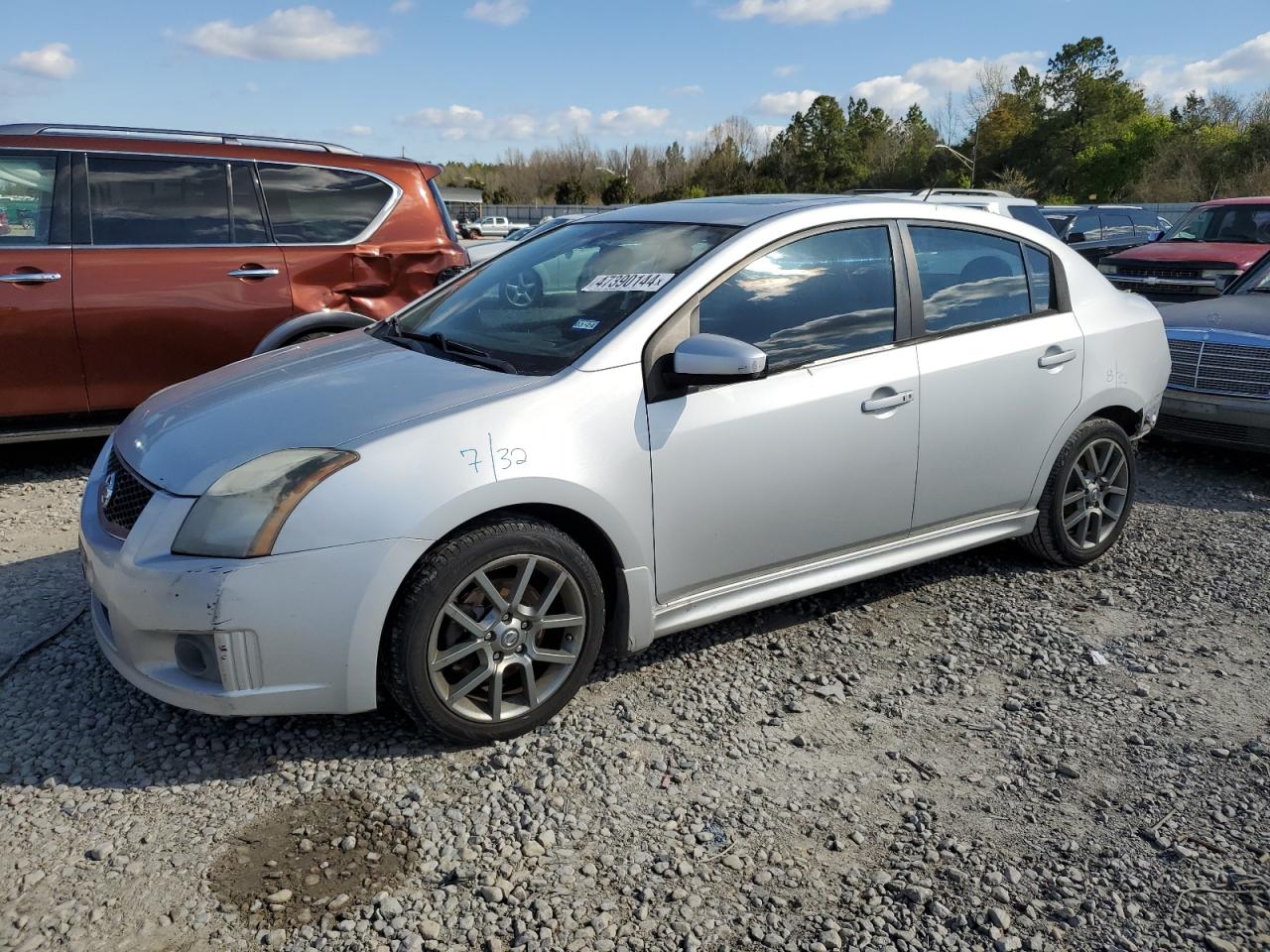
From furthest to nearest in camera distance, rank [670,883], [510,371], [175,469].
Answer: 1. [510,371]
2. [175,469]
3. [670,883]

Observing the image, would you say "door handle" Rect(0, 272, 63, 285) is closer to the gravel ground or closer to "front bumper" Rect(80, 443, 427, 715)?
the gravel ground

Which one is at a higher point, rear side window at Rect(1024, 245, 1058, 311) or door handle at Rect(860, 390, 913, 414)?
rear side window at Rect(1024, 245, 1058, 311)

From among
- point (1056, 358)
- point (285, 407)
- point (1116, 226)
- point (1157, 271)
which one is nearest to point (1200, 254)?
point (1157, 271)

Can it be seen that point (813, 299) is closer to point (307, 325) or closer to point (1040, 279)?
point (1040, 279)

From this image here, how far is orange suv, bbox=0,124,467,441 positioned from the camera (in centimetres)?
571

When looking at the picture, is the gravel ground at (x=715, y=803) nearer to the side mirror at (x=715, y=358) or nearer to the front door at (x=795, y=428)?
the front door at (x=795, y=428)

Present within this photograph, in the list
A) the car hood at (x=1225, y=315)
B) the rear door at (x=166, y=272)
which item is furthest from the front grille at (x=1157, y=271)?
the rear door at (x=166, y=272)

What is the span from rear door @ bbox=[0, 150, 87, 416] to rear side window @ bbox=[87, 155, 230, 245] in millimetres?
187

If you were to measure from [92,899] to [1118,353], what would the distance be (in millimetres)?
4556

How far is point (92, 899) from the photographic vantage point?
100.0 inches

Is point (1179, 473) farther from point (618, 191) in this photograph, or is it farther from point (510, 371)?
point (618, 191)

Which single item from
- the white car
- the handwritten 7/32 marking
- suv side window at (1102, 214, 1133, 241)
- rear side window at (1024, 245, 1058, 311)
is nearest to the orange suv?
the white car

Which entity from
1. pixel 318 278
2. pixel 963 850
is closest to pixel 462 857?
pixel 963 850

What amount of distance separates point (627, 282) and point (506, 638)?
137 cm
